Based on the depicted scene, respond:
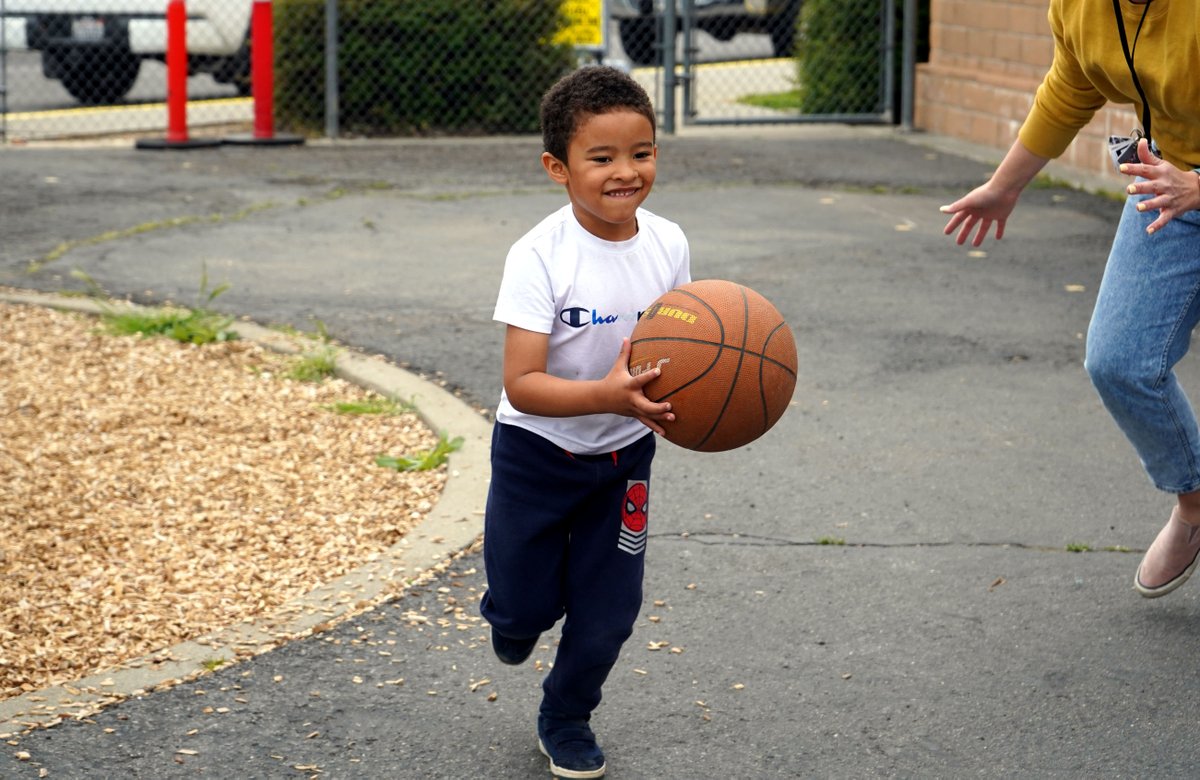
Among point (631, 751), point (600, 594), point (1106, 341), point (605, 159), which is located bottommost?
point (631, 751)

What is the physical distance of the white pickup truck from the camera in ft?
56.2

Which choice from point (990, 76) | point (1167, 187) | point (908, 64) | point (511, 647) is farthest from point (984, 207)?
point (908, 64)

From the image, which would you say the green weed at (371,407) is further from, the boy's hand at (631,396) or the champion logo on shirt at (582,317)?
the boy's hand at (631,396)

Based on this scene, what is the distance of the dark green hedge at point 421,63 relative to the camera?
1513 centimetres

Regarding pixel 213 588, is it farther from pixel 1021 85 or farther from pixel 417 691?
pixel 1021 85

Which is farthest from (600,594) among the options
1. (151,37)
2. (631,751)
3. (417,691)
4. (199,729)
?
(151,37)

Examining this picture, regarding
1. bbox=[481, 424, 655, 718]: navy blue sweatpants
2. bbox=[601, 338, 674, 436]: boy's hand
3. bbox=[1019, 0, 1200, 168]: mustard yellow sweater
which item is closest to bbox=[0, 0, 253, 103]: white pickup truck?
bbox=[1019, 0, 1200, 168]: mustard yellow sweater

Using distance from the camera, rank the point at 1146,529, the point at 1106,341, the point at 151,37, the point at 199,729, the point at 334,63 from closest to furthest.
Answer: the point at 199,729, the point at 1106,341, the point at 1146,529, the point at 334,63, the point at 151,37

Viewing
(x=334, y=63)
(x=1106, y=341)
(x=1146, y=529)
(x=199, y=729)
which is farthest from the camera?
(x=334, y=63)

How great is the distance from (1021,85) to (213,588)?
10938mm

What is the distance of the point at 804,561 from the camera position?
16.6 ft

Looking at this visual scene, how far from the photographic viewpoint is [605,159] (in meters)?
3.38

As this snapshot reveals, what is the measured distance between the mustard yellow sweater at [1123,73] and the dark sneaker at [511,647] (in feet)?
6.71

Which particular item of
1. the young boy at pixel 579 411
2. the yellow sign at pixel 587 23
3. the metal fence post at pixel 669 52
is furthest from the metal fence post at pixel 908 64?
the young boy at pixel 579 411
